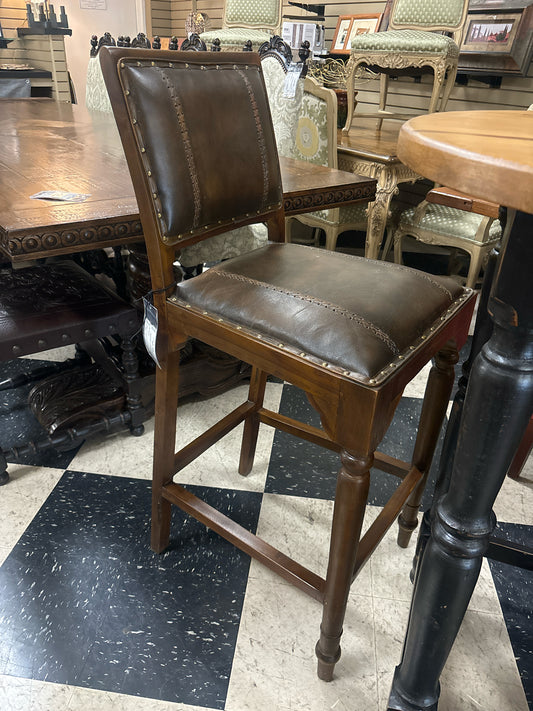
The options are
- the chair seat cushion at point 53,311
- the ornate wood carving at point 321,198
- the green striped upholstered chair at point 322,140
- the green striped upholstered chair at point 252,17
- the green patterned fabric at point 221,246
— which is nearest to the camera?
the chair seat cushion at point 53,311

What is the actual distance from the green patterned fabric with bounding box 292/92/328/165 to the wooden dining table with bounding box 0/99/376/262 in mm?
727

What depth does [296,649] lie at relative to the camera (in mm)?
1015

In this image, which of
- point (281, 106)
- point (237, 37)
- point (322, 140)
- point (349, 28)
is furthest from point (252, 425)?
point (349, 28)

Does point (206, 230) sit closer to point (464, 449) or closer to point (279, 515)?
point (464, 449)

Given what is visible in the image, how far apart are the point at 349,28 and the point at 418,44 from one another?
4.73 feet

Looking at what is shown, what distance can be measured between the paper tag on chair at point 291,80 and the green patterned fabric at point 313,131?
535 millimetres

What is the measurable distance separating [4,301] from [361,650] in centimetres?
124

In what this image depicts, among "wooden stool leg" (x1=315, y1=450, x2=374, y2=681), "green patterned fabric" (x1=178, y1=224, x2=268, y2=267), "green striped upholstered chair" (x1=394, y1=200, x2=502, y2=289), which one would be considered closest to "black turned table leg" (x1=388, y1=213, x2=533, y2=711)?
"wooden stool leg" (x1=315, y1=450, x2=374, y2=681)

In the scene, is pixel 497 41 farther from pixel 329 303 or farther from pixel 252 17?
pixel 329 303

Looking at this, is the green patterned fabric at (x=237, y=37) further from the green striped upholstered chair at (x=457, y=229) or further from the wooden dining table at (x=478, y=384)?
the wooden dining table at (x=478, y=384)

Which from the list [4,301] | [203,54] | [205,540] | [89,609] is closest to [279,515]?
[205,540]

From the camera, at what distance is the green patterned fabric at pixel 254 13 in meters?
4.35

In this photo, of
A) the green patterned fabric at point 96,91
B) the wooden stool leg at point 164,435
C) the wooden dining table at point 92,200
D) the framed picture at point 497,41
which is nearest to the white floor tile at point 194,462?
the wooden dining table at point 92,200

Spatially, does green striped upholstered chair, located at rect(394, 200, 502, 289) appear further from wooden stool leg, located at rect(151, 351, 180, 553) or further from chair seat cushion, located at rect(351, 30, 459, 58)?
wooden stool leg, located at rect(151, 351, 180, 553)
